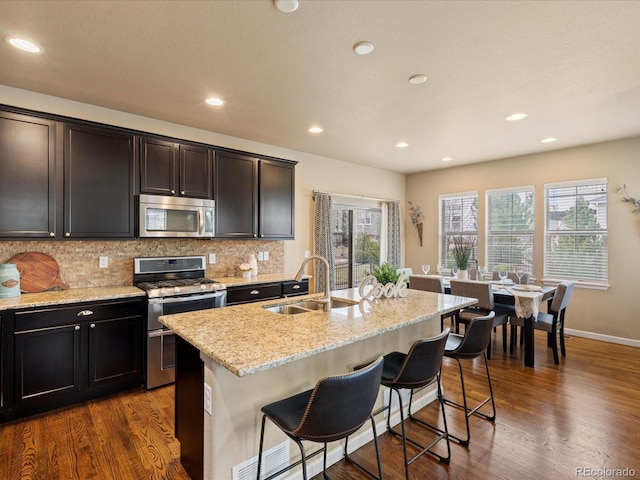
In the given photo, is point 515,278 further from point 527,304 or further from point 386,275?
point 386,275

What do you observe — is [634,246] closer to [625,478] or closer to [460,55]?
[625,478]

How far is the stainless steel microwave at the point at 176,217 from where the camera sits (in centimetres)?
340

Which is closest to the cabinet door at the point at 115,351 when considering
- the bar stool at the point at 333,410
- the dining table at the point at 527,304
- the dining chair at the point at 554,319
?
the bar stool at the point at 333,410

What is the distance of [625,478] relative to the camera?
2.03m

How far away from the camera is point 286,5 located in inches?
74.2

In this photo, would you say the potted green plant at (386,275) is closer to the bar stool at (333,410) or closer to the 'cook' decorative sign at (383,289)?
the 'cook' decorative sign at (383,289)

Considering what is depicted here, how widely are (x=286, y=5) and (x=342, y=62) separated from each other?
2.36 feet

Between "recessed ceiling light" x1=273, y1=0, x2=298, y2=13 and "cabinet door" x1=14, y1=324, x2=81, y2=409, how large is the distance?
2864 mm

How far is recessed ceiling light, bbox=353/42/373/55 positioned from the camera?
226 cm

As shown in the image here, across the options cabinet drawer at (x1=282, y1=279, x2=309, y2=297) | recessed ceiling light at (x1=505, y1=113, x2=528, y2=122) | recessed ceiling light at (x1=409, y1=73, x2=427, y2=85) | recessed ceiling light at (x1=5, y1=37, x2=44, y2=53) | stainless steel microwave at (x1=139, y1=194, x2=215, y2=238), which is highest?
recessed ceiling light at (x1=5, y1=37, x2=44, y2=53)

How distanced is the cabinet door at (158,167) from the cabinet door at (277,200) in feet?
3.64

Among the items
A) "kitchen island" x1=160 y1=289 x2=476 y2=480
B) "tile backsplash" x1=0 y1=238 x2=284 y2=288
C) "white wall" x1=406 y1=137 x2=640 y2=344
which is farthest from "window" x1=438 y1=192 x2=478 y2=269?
"kitchen island" x1=160 y1=289 x2=476 y2=480

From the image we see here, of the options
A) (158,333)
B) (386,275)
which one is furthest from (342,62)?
(158,333)

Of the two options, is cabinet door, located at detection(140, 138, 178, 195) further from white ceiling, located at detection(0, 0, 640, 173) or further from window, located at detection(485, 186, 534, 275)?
window, located at detection(485, 186, 534, 275)
